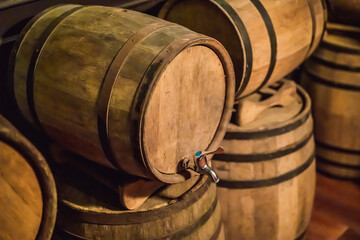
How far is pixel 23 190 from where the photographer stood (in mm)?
1529

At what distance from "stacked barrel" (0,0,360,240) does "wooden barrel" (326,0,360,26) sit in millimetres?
514

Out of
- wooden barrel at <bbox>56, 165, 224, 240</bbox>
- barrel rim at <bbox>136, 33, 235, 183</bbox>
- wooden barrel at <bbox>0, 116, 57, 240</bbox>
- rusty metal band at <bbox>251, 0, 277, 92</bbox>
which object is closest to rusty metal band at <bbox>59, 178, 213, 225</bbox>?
wooden barrel at <bbox>56, 165, 224, 240</bbox>

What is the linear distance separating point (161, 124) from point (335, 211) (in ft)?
6.83

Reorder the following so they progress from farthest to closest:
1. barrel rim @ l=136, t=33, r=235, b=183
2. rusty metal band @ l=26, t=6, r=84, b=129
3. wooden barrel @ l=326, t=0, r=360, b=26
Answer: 1. wooden barrel @ l=326, t=0, r=360, b=26
2. rusty metal band @ l=26, t=6, r=84, b=129
3. barrel rim @ l=136, t=33, r=235, b=183

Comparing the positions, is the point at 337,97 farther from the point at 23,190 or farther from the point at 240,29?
the point at 23,190

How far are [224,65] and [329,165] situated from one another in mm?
2034

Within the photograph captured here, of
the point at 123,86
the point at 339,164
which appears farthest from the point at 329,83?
the point at 123,86

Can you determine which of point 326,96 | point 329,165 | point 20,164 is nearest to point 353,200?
point 329,165

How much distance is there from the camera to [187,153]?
77.5 inches

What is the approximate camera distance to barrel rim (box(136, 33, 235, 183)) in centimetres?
165

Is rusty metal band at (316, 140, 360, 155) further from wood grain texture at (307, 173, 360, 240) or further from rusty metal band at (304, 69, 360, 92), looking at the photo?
rusty metal band at (304, 69, 360, 92)

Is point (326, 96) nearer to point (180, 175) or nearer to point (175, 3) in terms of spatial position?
point (175, 3)

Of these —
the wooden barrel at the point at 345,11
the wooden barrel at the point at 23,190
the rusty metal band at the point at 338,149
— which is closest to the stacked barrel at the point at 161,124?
the wooden barrel at the point at 23,190

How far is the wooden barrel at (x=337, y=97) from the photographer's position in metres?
3.28
